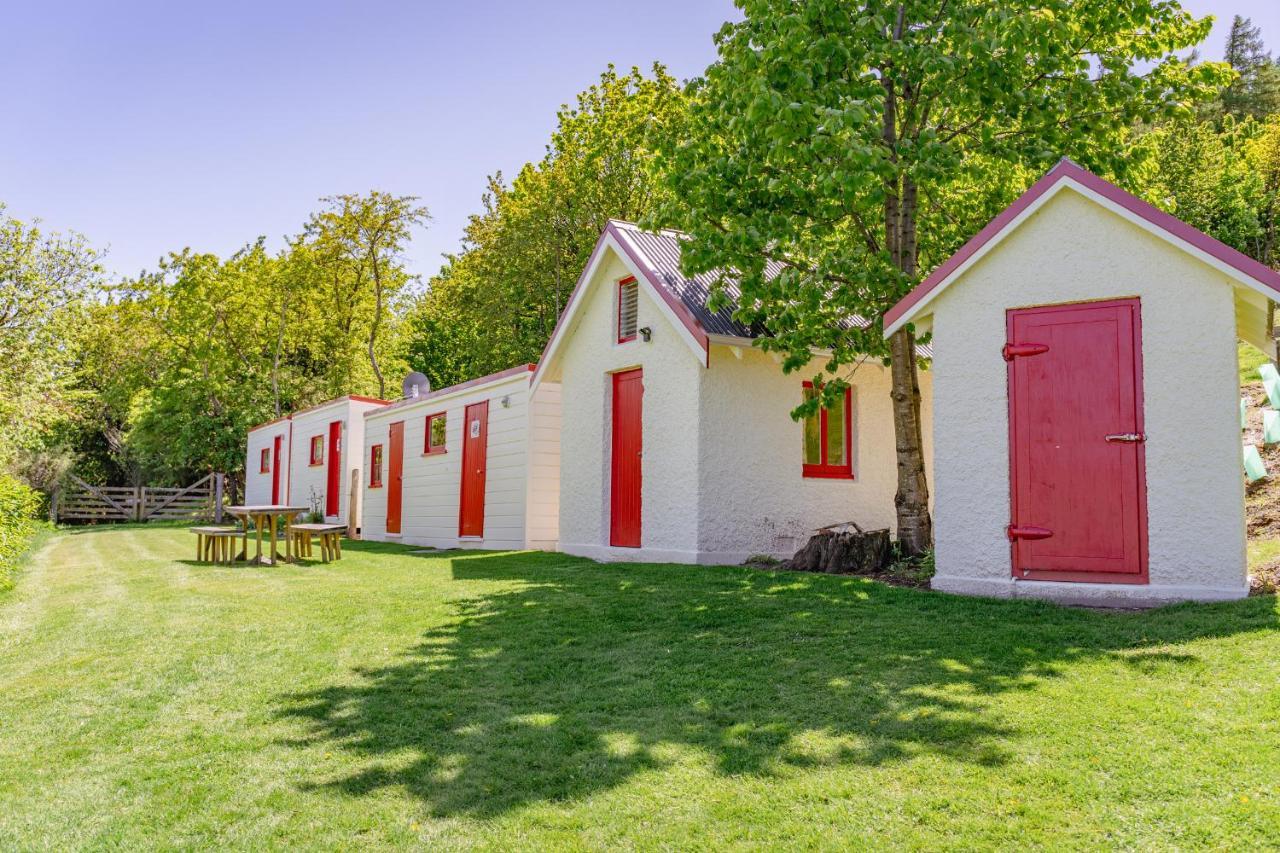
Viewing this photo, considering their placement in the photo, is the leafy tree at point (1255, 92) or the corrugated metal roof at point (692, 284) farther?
the leafy tree at point (1255, 92)

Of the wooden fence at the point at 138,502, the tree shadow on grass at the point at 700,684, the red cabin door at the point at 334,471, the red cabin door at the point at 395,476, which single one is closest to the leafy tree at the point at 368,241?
the wooden fence at the point at 138,502

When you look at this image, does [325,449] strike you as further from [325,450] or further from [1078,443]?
[1078,443]

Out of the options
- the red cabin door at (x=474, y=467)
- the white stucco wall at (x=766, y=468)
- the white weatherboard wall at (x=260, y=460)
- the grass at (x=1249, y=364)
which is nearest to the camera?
the white stucco wall at (x=766, y=468)

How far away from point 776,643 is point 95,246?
20337 millimetres

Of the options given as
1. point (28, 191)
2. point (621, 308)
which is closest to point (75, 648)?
A: point (621, 308)

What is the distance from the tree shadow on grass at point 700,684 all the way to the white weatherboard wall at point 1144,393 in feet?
1.72

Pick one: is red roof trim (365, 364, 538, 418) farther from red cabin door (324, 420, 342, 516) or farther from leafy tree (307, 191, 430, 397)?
leafy tree (307, 191, 430, 397)

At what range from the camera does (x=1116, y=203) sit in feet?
26.7

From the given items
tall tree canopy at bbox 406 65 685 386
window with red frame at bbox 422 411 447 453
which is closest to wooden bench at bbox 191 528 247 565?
window with red frame at bbox 422 411 447 453

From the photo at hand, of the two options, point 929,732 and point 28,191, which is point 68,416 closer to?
point 28,191

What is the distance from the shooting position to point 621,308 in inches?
568

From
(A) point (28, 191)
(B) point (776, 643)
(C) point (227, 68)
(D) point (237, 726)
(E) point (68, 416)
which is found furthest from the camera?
(E) point (68, 416)

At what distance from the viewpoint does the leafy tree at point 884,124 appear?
33.0ft

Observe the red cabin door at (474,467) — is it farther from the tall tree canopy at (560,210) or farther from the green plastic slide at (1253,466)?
the tall tree canopy at (560,210)
